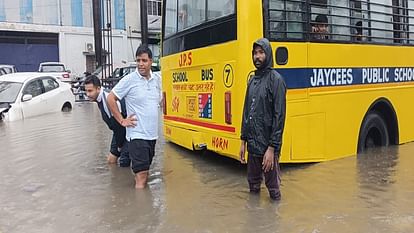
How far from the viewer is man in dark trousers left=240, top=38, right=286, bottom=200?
4980 millimetres

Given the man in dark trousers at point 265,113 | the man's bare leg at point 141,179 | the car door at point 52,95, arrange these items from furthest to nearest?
the car door at point 52,95, the man's bare leg at point 141,179, the man in dark trousers at point 265,113

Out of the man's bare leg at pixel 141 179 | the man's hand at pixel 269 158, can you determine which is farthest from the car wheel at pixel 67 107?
the man's hand at pixel 269 158

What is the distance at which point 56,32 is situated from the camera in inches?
1228

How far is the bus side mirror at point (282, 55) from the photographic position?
6.03 metres

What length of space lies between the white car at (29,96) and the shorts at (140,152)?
831 cm

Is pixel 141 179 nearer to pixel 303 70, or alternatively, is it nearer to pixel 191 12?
pixel 303 70

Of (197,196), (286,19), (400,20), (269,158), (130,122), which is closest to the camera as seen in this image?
(269,158)

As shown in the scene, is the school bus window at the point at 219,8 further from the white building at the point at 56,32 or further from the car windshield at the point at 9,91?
the white building at the point at 56,32

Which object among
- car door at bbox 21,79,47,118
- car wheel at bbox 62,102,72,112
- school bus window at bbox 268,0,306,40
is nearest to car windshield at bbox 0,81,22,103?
car door at bbox 21,79,47,118

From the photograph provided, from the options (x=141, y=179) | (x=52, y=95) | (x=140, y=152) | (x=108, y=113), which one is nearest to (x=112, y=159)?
(x=108, y=113)

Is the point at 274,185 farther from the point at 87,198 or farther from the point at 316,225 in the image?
the point at 87,198

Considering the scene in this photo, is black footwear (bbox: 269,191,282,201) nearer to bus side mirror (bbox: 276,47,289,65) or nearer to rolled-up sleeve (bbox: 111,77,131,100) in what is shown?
bus side mirror (bbox: 276,47,289,65)

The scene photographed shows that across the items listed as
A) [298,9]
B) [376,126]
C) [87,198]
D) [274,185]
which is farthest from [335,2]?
[87,198]

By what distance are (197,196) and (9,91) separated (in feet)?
31.9
